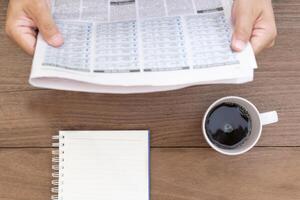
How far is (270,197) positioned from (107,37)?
0.35m

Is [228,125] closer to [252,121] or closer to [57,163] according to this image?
[252,121]

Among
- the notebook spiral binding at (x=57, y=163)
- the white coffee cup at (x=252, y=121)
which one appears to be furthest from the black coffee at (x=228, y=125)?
the notebook spiral binding at (x=57, y=163)

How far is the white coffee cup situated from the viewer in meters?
0.56

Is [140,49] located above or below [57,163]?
above

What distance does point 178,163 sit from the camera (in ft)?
1.97

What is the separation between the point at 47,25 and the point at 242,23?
0.92 ft

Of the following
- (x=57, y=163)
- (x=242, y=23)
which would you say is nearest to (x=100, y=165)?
(x=57, y=163)

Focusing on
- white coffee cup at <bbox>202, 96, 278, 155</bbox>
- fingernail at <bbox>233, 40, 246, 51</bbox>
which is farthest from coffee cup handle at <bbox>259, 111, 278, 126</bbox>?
fingernail at <bbox>233, 40, 246, 51</bbox>

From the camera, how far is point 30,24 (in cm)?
58

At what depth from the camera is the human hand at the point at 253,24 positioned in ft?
1.77

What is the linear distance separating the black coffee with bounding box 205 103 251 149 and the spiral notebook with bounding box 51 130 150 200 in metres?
0.10

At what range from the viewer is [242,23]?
0.55 metres

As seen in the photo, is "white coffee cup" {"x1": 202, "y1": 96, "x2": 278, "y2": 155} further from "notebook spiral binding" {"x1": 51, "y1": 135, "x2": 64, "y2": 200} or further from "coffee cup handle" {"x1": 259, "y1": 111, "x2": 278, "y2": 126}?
"notebook spiral binding" {"x1": 51, "y1": 135, "x2": 64, "y2": 200}

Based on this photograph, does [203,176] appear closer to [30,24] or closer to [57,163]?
[57,163]
